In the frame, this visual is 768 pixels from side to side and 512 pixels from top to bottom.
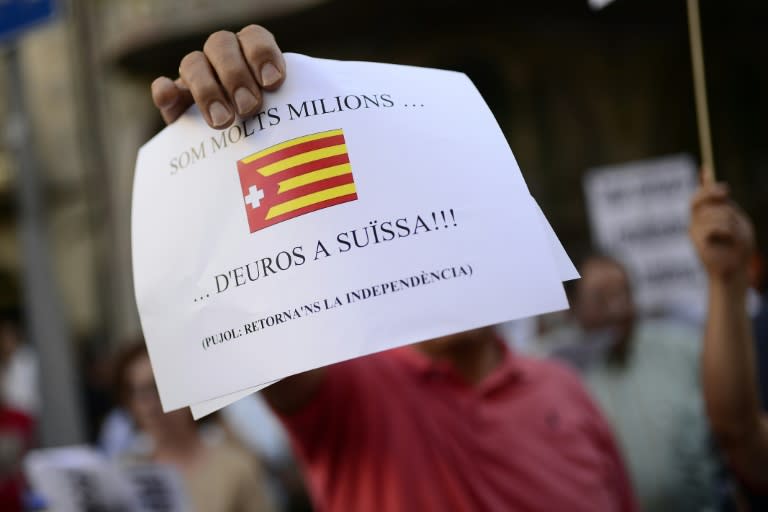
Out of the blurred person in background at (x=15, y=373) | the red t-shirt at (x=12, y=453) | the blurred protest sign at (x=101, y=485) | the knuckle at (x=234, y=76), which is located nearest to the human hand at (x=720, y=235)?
the knuckle at (x=234, y=76)

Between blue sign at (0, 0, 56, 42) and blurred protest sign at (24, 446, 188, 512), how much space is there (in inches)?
85.3

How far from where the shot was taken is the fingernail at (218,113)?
1360 mm

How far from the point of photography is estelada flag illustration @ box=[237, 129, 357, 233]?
1324 millimetres

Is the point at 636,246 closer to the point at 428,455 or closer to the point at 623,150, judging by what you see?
the point at 428,455

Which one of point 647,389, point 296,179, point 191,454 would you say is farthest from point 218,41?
point 647,389

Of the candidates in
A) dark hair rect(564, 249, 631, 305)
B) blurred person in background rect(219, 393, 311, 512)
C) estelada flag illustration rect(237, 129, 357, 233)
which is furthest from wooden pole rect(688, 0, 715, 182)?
blurred person in background rect(219, 393, 311, 512)

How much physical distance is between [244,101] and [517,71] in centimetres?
906

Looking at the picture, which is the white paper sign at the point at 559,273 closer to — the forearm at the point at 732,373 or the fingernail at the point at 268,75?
the fingernail at the point at 268,75

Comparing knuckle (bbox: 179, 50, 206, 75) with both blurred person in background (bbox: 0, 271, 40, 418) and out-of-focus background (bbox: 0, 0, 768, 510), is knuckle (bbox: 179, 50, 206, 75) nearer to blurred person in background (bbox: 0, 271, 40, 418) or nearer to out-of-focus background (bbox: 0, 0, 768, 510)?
blurred person in background (bbox: 0, 271, 40, 418)

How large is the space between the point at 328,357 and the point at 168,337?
0.28 m

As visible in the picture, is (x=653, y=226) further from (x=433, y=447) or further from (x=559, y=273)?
(x=559, y=273)

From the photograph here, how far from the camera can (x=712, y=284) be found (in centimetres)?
194

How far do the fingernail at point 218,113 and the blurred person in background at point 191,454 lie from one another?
6.71ft

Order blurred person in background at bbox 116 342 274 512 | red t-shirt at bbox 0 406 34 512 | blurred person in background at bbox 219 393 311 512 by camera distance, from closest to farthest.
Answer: blurred person in background at bbox 116 342 274 512 < red t-shirt at bbox 0 406 34 512 < blurred person in background at bbox 219 393 311 512
